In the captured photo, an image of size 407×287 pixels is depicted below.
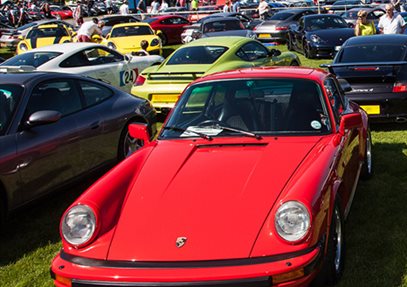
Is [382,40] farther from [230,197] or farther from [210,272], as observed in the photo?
[210,272]

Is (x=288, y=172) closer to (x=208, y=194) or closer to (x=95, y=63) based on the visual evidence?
(x=208, y=194)

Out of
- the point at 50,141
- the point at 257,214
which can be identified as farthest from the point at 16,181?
the point at 257,214

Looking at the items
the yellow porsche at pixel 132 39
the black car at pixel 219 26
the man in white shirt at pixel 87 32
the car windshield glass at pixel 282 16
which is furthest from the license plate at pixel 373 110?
the car windshield glass at pixel 282 16

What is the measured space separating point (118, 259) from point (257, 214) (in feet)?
2.80

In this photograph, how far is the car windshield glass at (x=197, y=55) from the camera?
9925 millimetres

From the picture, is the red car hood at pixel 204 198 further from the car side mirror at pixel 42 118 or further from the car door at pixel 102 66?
the car door at pixel 102 66

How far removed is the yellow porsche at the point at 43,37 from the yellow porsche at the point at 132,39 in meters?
1.54

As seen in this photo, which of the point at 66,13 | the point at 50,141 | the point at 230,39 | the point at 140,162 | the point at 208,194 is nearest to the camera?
the point at 208,194

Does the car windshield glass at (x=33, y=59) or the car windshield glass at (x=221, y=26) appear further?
the car windshield glass at (x=221, y=26)

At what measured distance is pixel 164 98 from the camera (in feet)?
30.3

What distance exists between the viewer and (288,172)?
→ 3.76m

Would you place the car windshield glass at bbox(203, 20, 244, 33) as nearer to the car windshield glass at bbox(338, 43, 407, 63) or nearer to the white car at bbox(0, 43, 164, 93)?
the white car at bbox(0, 43, 164, 93)

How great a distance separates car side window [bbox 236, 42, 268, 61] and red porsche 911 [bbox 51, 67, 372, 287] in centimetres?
546

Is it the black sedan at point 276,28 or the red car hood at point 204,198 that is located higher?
the red car hood at point 204,198
